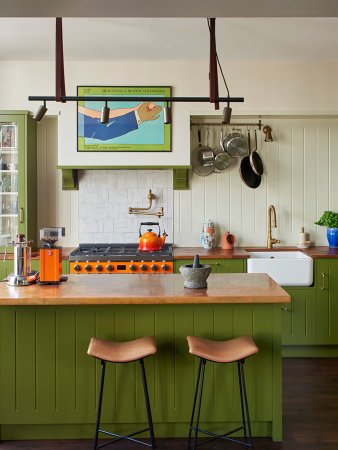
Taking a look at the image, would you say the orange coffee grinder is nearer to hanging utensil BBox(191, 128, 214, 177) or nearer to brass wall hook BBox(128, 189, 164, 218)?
brass wall hook BBox(128, 189, 164, 218)

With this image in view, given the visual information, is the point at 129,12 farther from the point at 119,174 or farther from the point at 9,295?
the point at 119,174

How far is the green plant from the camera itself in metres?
4.89

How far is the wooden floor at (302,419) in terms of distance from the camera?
299cm

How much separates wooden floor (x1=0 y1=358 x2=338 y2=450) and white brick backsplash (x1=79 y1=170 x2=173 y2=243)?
6.62 feet

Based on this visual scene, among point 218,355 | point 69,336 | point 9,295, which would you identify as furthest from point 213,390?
point 9,295

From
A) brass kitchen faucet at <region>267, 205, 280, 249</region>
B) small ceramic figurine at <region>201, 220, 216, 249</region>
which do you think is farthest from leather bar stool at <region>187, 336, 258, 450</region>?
brass kitchen faucet at <region>267, 205, 280, 249</region>

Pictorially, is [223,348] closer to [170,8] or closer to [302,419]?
[302,419]

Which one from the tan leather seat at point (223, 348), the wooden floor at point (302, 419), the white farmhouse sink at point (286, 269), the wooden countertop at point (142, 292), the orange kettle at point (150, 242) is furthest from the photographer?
the orange kettle at point (150, 242)

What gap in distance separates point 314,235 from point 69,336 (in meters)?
3.16

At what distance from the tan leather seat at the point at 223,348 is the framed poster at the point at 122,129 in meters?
2.48

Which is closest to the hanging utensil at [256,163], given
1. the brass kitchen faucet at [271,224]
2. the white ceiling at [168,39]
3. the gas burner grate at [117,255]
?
the brass kitchen faucet at [271,224]

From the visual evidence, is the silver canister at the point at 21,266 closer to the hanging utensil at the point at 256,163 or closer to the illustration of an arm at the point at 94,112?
the illustration of an arm at the point at 94,112

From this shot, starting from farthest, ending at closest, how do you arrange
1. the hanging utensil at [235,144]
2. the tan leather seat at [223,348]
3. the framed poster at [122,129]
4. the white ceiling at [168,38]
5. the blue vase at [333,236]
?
the hanging utensil at [235,144], the blue vase at [333,236], the framed poster at [122,129], the white ceiling at [168,38], the tan leather seat at [223,348]

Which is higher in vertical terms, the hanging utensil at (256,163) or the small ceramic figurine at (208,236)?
the hanging utensil at (256,163)
